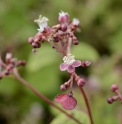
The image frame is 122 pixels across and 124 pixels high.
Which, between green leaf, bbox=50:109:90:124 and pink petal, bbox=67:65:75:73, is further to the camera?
green leaf, bbox=50:109:90:124

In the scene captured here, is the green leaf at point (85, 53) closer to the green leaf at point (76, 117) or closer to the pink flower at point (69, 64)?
the green leaf at point (76, 117)

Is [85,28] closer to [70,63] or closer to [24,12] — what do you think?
[24,12]

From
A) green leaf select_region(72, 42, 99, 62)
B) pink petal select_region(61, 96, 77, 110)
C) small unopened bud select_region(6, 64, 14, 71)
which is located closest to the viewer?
pink petal select_region(61, 96, 77, 110)

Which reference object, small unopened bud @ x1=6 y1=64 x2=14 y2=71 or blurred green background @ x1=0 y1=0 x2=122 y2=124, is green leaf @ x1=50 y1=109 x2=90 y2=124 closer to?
small unopened bud @ x1=6 y1=64 x2=14 y2=71

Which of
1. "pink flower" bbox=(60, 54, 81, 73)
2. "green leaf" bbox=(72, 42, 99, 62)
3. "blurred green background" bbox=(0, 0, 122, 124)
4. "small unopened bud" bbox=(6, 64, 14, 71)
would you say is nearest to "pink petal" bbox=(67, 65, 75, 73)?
"pink flower" bbox=(60, 54, 81, 73)

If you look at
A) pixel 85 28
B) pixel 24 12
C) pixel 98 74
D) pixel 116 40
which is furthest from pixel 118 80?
pixel 24 12

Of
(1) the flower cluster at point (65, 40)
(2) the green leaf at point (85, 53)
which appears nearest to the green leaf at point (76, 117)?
(1) the flower cluster at point (65, 40)

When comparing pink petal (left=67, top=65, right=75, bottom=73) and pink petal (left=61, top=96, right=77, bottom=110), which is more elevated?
pink petal (left=67, top=65, right=75, bottom=73)

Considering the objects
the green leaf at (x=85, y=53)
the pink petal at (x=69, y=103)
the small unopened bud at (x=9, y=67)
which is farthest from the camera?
the green leaf at (x=85, y=53)

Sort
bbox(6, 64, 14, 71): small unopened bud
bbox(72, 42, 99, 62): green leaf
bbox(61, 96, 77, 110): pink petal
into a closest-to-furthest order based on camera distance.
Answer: bbox(61, 96, 77, 110): pink petal → bbox(6, 64, 14, 71): small unopened bud → bbox(72, 42, 99, 62): green leaf

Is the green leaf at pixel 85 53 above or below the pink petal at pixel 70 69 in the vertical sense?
above
